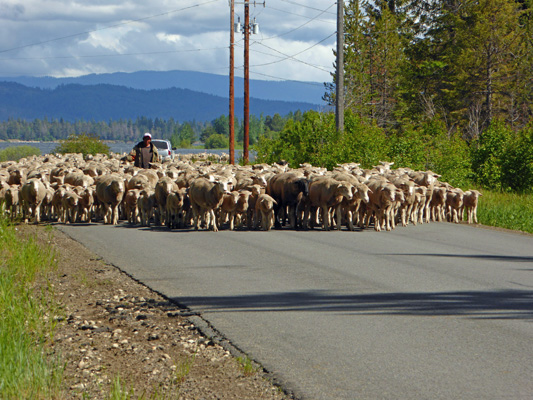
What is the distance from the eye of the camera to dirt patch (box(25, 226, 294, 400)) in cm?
621

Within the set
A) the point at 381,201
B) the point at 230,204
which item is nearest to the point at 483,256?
the point at 381,201

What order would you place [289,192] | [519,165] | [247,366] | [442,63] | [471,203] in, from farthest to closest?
1. [442,63]
2. [519,165]
3. [471,203]
4. [289,192]
5. [247,366]

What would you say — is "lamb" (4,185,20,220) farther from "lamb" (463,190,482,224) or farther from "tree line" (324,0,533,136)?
"tree line" (324,0,533,136)

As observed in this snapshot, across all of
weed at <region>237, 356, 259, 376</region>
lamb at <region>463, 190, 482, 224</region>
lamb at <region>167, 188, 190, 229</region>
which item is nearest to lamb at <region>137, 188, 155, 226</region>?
lamb at <region>167, 188, 190, 229</region>

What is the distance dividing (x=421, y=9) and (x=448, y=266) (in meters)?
55.8

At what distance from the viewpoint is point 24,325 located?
314 inches

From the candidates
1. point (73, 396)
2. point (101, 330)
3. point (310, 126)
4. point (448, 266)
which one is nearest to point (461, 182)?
point (310, 126)

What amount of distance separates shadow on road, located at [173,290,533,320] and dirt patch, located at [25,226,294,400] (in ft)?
2.13

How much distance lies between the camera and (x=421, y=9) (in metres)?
64.1

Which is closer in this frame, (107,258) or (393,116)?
(107,258)

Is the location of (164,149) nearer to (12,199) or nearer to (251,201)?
(12,199)

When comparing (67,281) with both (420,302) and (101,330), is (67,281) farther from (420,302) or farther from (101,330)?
(420,302)

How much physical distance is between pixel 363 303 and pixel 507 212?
1258 cm

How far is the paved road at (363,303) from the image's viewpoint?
254 inches
